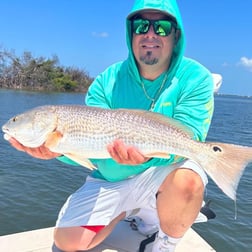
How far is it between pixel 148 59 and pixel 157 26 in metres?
0.31

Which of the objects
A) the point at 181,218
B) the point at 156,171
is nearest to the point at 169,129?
the point at 156,171

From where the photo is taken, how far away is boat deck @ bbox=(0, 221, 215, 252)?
3.31 m

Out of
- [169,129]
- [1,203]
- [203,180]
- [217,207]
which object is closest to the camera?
[169,129]

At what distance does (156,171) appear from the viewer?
3.10 meters

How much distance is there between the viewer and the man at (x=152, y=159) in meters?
2.94

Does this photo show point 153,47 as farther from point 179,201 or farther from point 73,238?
point 73,238

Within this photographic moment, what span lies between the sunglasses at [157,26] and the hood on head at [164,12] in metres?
0.07

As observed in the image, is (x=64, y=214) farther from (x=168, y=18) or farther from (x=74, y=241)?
(x=168, y=18)

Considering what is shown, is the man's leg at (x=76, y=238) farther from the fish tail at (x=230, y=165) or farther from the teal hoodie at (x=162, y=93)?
the fish tail at (x=230, y=165)

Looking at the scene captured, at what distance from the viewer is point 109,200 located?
3.26 m

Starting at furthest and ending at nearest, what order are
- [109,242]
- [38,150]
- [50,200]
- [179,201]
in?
1. [50,200]
2. [109,242]
3. [38,150]
4. [179,201]

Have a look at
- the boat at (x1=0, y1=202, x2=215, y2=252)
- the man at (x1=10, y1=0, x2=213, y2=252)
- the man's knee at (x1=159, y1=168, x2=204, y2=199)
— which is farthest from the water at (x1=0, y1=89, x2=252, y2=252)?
the man's knee at (x1=159, y1=168, x2=204, y2=199)

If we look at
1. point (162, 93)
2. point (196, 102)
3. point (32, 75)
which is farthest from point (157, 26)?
point (32, 75)

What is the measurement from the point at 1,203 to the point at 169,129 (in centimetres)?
422
